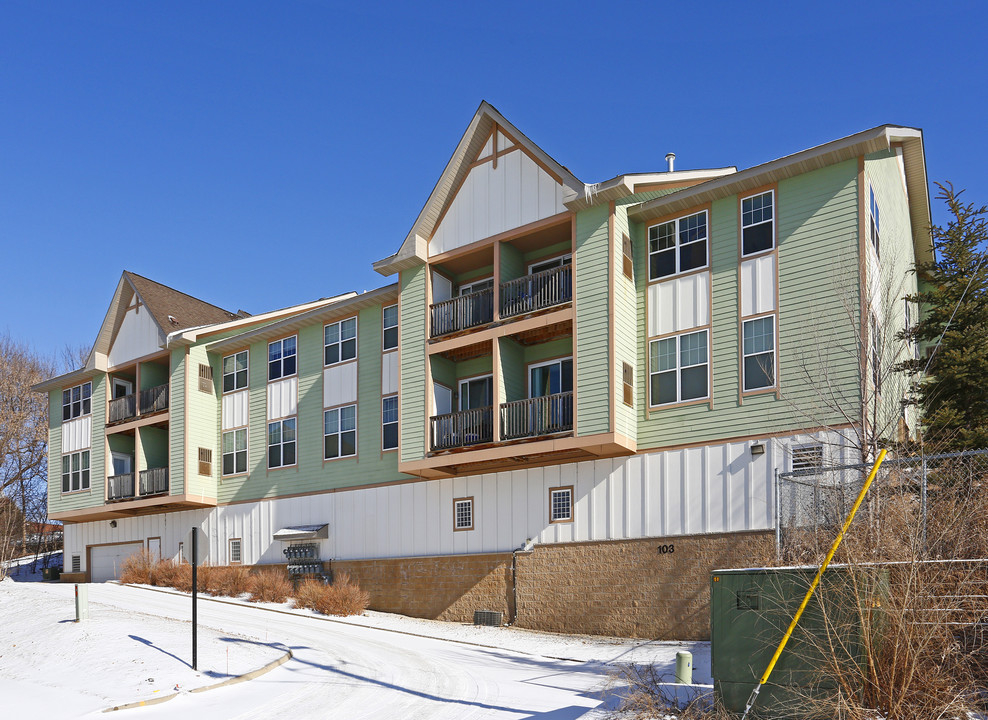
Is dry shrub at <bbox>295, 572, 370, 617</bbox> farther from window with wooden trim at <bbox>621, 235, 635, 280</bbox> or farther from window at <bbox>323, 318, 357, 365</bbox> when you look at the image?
window with wooden trim at <bbox>621, 235, 635, 280</bbox>

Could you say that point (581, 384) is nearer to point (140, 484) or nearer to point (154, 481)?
point (154, 481)

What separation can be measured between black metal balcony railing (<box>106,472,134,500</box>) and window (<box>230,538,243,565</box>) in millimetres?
6000

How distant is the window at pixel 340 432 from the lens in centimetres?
3036

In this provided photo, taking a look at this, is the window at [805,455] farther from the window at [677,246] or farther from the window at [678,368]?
the window at [677,246]

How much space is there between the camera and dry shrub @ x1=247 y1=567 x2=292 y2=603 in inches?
1089

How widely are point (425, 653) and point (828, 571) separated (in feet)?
37.7

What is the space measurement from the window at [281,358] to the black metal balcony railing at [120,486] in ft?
26.8

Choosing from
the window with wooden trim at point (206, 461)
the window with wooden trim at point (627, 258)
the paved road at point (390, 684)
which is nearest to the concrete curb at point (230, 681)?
the paved road at point (390, 684)

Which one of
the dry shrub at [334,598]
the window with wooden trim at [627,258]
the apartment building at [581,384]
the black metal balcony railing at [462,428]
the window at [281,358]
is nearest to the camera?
the apartment building at [581,384]

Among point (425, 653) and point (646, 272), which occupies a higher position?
point (646, 272)

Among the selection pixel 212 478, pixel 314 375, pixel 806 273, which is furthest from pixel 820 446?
pixel 212 478

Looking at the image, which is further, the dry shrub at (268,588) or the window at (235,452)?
the window at (235,452)

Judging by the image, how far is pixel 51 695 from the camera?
52.7 ft

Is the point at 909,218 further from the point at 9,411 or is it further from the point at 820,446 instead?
the point at 9,411
